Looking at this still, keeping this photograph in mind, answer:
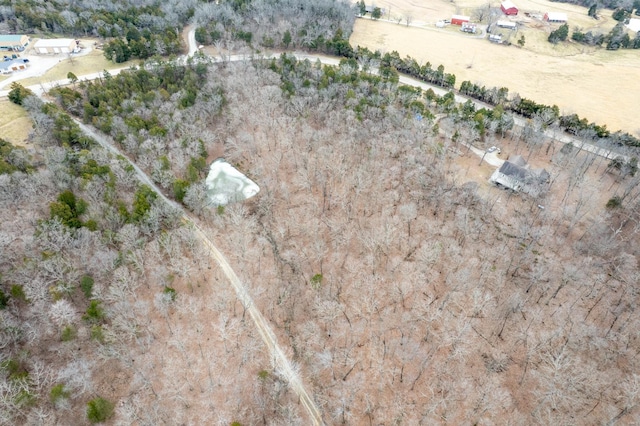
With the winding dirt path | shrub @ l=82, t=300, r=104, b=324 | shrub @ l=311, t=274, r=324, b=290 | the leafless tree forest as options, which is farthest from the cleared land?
shrub @ l=311, t=274, r=324, b=290

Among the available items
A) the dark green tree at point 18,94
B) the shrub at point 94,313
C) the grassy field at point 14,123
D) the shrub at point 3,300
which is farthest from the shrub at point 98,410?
the dark green tree at point 18,94

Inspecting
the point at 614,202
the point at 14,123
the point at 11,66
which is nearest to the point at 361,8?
the point at 11,66

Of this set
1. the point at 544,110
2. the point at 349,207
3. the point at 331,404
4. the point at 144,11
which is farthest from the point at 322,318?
the point at 144,11

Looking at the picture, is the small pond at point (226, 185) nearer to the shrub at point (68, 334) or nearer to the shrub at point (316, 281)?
the shrub at point (316, 281)

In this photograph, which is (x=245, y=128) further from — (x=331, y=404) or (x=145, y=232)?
(x=331, y=404)

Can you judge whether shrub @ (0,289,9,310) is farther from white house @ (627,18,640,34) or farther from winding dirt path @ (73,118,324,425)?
white house @ (627,18,640,34)

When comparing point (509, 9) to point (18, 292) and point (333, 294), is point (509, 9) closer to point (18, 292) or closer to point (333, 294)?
point (333, 294)
